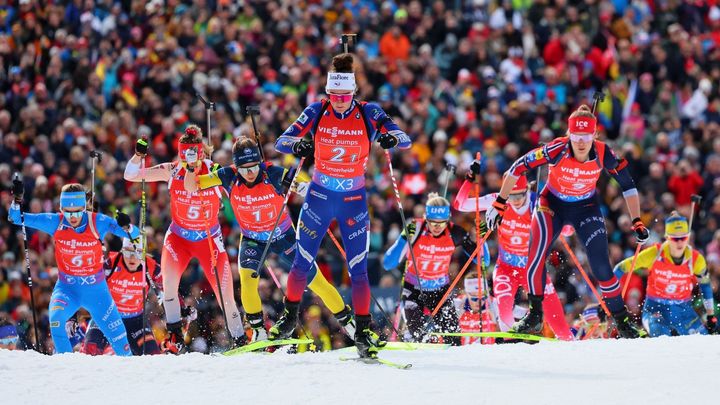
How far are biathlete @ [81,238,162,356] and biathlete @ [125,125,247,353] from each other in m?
1.11

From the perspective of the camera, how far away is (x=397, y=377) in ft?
33.1

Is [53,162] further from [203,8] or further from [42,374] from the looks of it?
[42,374]

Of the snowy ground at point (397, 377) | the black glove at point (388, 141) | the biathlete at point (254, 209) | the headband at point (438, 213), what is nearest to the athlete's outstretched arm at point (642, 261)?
the headband at point (438, 213)

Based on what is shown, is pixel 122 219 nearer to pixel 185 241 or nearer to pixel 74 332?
pixel 185 241

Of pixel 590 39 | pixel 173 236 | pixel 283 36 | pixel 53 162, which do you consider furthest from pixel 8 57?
pixel 590 39

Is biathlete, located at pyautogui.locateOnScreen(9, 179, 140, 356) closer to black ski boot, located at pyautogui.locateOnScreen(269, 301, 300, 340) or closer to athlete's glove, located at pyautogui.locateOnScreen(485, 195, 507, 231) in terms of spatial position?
black ski boot, located at pyautogui.locateOnScreen(269, 301, 300, 340)

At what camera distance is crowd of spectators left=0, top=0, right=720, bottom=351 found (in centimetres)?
1744

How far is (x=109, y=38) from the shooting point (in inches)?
788

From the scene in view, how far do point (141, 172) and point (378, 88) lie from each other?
709 centimetres

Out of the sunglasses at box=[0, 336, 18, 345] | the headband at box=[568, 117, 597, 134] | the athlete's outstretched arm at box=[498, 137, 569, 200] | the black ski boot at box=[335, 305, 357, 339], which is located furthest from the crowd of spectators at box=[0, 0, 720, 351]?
the headband at box=[568, 117, 597, 134]

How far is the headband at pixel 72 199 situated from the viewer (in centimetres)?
1310

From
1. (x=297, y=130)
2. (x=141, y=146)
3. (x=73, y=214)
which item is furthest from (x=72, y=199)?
(x=297, y=130)

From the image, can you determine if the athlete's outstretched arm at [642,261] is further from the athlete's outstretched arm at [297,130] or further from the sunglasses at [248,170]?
the athlete's outstretched arm at [297,130]

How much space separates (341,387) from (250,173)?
3467 mm
